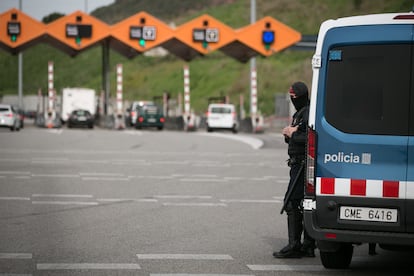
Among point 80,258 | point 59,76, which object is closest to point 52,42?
point 80,258

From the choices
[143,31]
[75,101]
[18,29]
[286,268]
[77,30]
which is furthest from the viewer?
[75,101]

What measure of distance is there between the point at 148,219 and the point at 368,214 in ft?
17.2

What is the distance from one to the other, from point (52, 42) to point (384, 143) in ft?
162

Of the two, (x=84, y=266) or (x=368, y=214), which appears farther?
(x=84, y=266)

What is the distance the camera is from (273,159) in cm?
2841

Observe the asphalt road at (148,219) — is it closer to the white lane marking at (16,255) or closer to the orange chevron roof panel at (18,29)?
the white lane marking at (16,255)

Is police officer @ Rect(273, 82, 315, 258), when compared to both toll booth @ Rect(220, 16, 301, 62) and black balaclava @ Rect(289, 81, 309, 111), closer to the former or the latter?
black balaclava @ Rect(289, 81, 309, 111)

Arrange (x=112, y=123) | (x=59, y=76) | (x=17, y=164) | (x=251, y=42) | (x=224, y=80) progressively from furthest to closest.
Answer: (x=59, y=76), (x=224, y=80), (x=112, y=123), (x=251, y=42), (x=17, y=164)

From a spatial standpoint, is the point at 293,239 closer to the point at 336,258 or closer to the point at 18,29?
the point at 336,258

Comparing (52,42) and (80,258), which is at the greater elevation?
(52,42)

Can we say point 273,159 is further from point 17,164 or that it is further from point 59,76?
point 59,76

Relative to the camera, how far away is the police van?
859 centimetres

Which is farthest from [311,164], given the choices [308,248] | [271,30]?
[271,30]

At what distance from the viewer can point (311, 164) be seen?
29.6 ft
